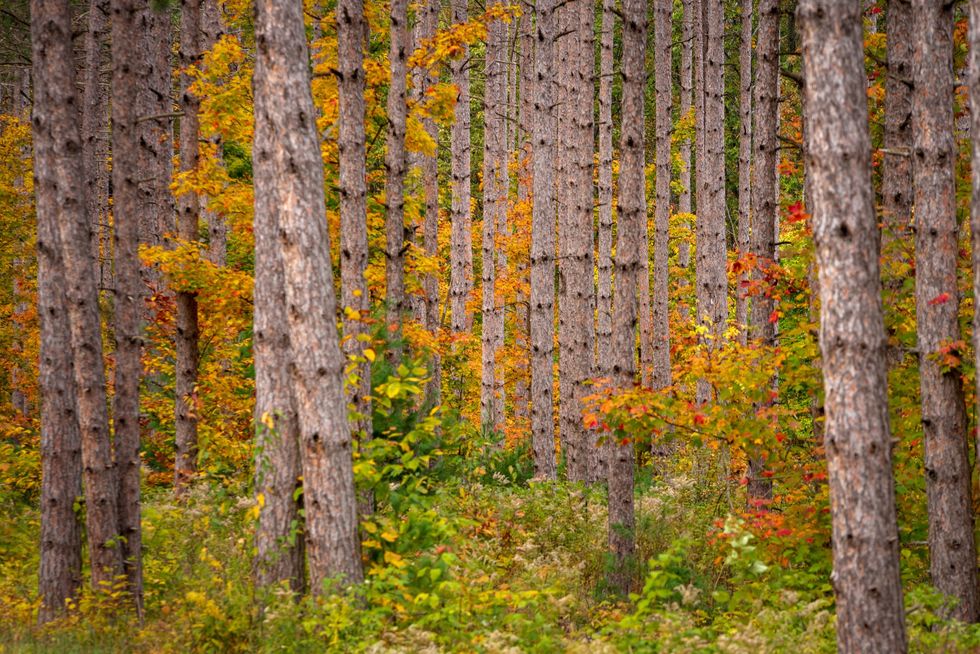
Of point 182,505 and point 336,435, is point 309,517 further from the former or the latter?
point 182,505

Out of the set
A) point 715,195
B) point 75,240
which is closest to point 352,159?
point 75,240

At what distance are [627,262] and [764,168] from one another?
2.31m

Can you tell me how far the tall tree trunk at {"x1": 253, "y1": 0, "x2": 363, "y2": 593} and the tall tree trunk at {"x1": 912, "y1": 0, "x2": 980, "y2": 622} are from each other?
527cm

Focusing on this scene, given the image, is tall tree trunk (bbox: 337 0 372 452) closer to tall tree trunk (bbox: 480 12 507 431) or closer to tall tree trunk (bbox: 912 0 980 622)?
tall tree trunk (bbox: 912 0 980 622)

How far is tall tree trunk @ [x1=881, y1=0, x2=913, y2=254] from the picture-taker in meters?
9.33

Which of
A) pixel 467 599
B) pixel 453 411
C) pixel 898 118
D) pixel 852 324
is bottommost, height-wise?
pixel 467 599

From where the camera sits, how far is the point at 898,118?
381 inches

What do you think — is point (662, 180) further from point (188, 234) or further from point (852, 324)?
point (852, 324)

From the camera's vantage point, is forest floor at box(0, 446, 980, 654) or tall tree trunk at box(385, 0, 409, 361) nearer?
forest floor at box(0, 446, 980, 654)

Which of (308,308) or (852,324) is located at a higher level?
(308,308)

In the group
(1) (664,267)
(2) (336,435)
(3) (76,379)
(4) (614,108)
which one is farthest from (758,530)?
(4) (614,108)

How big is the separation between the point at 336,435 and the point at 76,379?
397cm

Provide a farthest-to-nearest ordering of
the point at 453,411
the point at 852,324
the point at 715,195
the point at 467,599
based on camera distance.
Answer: the point at 715,195
the point at 453,411
the point at 467,599
the point at 852,324

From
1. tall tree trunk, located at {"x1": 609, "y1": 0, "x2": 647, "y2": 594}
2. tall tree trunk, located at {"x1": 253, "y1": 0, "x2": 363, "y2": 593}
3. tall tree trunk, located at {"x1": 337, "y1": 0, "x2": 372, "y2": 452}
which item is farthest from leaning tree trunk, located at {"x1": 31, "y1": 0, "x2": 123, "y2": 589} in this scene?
tall tree trunk, located at {"x1": 609, "y1": 0, "x2": 647, "y2": 594}
